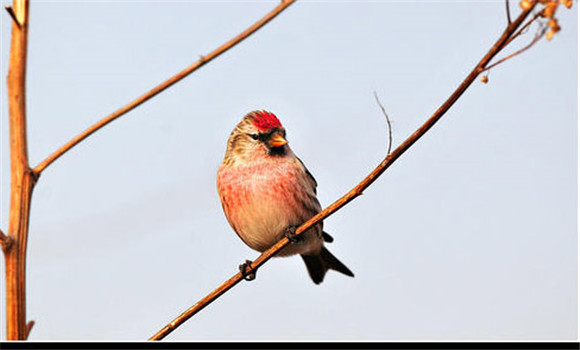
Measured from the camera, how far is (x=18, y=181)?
5.86 feet

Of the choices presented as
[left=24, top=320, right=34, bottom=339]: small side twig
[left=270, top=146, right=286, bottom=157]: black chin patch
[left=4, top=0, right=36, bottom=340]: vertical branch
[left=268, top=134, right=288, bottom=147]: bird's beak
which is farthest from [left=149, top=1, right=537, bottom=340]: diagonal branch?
[left=270, top=146, right=286, bottom=157]: black chin patch

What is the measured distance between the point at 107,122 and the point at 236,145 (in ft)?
10.0

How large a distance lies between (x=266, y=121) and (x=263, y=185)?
0.43 metres

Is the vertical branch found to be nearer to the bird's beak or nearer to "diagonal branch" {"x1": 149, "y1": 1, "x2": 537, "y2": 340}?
"diagonal branch" {"x1": 149, "y1": 1, "x2": 537, "y2": 340}

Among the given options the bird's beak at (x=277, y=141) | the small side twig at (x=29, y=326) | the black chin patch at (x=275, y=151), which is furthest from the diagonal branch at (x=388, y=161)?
the black chin patch at (x=275, y=151)

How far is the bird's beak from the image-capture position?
15.4 feet

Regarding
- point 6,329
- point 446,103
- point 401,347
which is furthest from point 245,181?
point 6,329

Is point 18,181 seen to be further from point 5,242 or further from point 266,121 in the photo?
point 266,121

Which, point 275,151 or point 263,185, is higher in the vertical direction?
point 275,151

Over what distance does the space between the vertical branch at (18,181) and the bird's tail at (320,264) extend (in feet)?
12.6

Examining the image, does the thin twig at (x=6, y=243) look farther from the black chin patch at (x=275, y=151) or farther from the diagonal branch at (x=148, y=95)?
the black chin patch at (x=275, y=151)

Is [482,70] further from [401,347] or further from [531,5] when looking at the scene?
[401,347]

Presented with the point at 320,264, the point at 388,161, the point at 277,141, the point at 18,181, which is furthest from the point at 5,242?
the point at 320,264

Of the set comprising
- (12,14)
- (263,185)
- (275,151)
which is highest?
(275,151)
